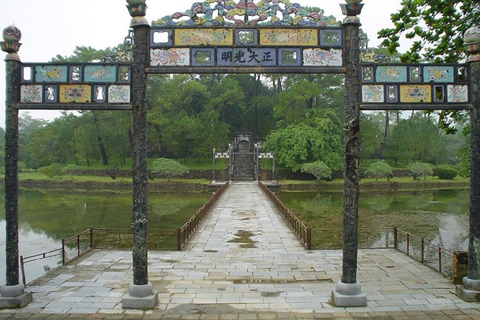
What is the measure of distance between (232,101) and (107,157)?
1654 centimetres

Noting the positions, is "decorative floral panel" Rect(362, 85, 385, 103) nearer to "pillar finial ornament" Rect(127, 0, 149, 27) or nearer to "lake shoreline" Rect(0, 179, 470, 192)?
"pillar finial ornament" Rect(127, 0, 149, 27)

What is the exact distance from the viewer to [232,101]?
51219mm

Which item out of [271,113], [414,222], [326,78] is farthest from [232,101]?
[414,222]

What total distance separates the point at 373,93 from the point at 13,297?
748 cm

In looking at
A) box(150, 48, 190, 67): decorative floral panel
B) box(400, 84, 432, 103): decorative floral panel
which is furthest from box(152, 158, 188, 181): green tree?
box(400, 84, 432, 103): decorative floral panel

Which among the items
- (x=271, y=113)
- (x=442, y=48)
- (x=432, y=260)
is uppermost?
(x=271, y=113)

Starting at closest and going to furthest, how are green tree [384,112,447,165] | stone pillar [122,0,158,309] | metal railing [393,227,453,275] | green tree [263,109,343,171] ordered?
stone pillar [122,0,158,309] < metal railing [393,227,453,275] < green tree [263,109,343,171] < green tree [384,112,447,165]

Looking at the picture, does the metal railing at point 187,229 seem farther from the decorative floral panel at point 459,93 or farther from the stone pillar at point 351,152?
the decorative floral panel at point 459,93

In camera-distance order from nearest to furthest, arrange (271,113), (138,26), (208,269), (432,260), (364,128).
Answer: (138,26)
(208,269)
(432,260)
(364,128)
(271,113)

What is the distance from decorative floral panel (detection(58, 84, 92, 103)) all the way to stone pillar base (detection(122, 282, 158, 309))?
3.59 meters

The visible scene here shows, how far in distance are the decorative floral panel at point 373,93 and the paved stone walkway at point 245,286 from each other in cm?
369

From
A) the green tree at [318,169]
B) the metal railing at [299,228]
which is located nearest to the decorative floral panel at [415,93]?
the metal railing at [299,228]

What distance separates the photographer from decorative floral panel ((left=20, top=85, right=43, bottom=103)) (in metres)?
8.07

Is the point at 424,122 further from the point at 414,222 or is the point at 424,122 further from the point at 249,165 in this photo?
the point at 414,222
